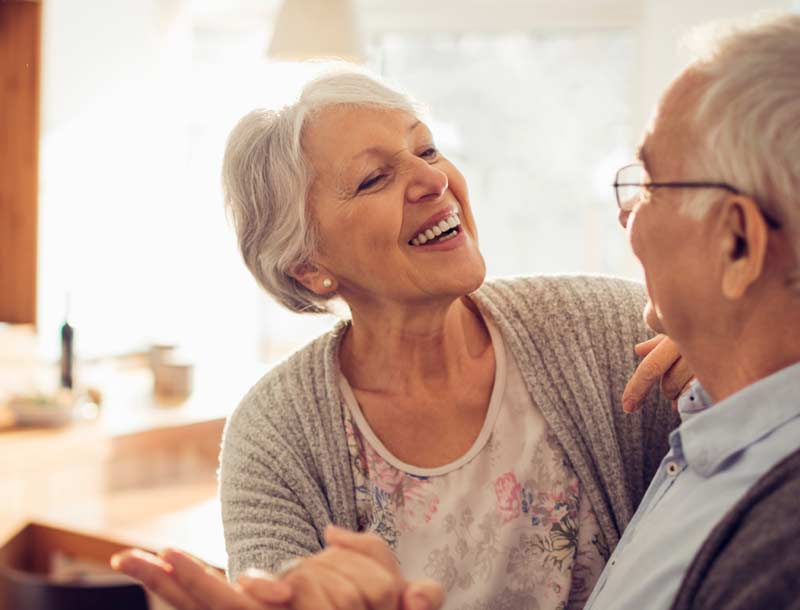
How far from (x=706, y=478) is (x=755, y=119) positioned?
40 cm

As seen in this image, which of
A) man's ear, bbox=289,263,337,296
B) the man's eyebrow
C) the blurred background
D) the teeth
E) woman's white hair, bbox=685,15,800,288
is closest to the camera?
woman's white hair, bbox=685,15,800,288

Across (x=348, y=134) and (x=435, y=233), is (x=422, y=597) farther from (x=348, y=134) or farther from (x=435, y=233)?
(x=348, y=134)

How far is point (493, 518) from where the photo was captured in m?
1.61

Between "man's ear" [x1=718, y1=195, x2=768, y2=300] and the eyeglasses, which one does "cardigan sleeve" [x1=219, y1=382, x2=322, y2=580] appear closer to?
the eyeglasses

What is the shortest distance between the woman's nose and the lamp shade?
1651 millimetres

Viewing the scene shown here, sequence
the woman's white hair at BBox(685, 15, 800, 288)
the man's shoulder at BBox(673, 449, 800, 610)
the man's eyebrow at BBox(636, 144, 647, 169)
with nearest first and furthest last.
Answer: the man's shoulder at BBox(673, 449, 800, 610) < the woman's white hair at BBox(685, 15, 800, 288) < the man's eyebrow at BBox(636, 144, 647, 169)

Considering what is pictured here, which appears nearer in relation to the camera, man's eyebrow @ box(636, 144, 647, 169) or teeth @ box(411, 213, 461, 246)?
man's eyebrow @ box(636, 144, 647, 169)

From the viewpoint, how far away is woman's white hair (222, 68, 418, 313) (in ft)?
5.58

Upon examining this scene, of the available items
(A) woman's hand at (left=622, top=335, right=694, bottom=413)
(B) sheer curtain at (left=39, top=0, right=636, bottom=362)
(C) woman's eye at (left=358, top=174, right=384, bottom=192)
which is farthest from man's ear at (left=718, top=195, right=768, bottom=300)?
(B) sheer curtain at (left=39, top=0, right=636, bottom=362)

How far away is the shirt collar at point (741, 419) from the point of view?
3.44ft

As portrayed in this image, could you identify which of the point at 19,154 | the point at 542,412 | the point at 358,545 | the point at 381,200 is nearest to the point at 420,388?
the point at 542,412

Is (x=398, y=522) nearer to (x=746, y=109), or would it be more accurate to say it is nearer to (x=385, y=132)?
(x=385, y=132)

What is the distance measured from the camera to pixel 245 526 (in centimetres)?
152

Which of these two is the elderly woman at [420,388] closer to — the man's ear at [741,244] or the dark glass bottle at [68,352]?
the man's ear at [741,244]
